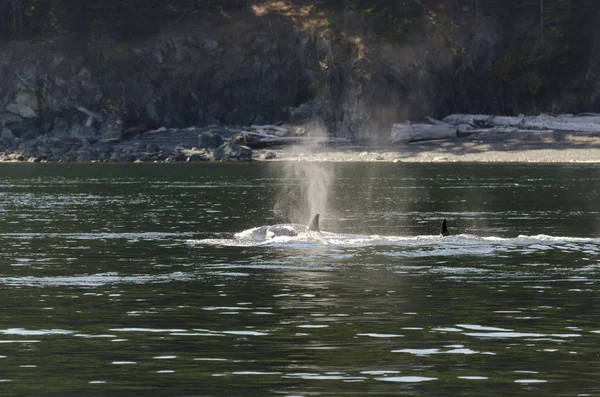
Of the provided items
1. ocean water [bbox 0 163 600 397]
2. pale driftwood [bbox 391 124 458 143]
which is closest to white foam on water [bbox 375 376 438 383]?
ocean water [bbox 0 163 600 397]

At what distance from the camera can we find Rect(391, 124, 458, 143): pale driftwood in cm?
11369

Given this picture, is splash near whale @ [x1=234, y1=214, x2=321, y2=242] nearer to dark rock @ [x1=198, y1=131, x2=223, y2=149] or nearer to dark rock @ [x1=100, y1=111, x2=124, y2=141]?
dark rock @ [x1=198, y1=131, x2=223, y2=149]

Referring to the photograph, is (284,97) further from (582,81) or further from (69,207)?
(69,207)

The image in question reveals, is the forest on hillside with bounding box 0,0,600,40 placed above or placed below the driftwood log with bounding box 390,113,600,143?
above

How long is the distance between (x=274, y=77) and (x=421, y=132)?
21074mm

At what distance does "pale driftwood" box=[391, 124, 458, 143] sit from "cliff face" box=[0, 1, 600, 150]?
3270 mm

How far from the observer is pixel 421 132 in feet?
376

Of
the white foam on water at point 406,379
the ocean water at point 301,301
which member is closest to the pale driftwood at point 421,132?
the ocean water at point 301,301

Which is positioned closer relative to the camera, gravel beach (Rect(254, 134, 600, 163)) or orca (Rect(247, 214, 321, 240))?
orca (Rect(247, 214, 321, 240))

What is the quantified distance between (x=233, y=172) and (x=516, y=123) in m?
31.7

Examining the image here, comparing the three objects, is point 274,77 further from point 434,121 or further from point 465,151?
point 465,151

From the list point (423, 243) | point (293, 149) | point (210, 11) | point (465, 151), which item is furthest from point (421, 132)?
point (423, 243)

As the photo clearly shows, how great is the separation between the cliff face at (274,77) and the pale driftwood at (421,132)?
327 cm

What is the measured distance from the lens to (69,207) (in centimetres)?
5894
